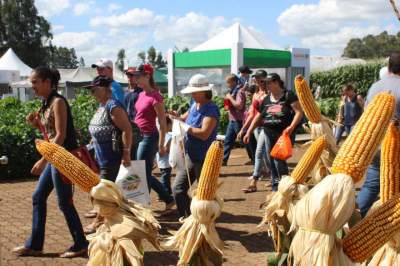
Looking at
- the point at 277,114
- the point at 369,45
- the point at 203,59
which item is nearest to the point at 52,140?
the point at 277,114

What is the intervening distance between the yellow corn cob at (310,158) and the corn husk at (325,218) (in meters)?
0.94

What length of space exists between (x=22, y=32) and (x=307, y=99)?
68.7 m

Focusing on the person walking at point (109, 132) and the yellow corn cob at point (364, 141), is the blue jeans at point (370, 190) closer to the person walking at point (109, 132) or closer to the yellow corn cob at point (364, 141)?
the person walking at point (109, 132)

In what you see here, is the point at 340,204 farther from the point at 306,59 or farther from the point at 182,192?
the point at 306,59

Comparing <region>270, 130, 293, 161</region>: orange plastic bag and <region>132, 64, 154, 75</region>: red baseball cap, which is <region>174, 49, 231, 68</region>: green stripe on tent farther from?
<region>270, 130, 293, 161</region>: orange plastic bag

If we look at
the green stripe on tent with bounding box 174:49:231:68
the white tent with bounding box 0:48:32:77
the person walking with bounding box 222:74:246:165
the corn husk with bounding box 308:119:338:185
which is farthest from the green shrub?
the white tent with bounding box 0:48:32:77

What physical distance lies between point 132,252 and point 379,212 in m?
1.14

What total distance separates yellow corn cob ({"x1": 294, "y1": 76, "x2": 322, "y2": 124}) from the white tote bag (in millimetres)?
2623

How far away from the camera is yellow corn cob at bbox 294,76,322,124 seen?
2.98 metres

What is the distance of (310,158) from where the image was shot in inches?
102

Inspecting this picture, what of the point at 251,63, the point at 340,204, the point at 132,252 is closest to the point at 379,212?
the point at 340,204

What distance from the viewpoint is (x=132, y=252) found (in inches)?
88.6

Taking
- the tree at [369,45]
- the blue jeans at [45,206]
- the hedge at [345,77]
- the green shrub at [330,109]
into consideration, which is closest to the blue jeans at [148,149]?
the blue jeans at [45,206]

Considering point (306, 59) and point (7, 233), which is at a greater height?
point (306, 59)
